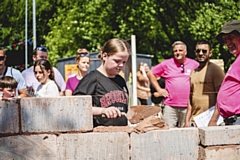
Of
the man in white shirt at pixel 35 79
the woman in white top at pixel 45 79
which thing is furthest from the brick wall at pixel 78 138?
the man in white shirt at pixel 35 79

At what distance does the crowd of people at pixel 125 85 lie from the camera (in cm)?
374

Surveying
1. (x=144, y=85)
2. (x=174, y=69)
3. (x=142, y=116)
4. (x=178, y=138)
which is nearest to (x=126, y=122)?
(x=142, y=116)

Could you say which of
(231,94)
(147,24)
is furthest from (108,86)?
(147,24)

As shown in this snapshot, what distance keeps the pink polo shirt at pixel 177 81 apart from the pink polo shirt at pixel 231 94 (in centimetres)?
243

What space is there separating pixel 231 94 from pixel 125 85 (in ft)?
3.22

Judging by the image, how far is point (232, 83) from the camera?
4148mm

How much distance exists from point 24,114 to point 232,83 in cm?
195

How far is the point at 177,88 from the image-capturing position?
266 inches

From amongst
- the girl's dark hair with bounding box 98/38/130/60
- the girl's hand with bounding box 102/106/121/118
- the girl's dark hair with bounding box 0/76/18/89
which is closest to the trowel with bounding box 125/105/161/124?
the girl's hand with bounding box 102/106/121/118

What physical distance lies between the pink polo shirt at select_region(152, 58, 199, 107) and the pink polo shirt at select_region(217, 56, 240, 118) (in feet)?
7.98

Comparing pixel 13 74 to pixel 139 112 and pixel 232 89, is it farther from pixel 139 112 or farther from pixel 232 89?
pixel 232 89

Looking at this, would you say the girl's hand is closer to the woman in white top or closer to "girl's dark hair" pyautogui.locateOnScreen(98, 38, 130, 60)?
"girl's dark hair" pyautogui.locateOnScreen(98, 38, 130, 60)

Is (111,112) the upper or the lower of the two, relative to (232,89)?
lower

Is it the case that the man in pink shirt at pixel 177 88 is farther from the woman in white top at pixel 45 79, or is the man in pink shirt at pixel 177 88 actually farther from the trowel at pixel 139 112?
the trowel at pixel 139 112
